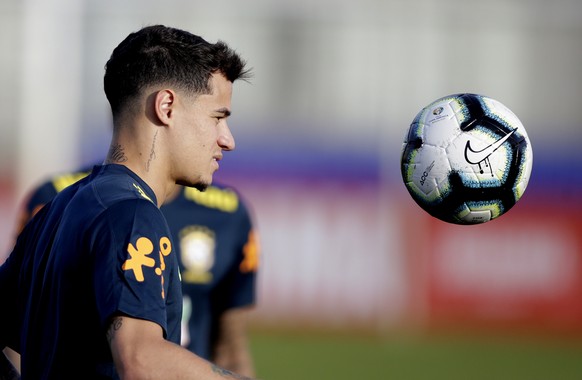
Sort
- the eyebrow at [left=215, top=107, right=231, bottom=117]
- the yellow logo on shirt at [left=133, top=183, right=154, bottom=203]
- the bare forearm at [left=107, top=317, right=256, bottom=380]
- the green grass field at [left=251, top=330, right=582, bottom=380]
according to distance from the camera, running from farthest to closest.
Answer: the green grass field at [left=251, top=330, right=582, bottom=380]
the eyebrow at [left=215, top=107, right=231, bottom=117]
the yellow logo on shirt at [left=133, top=183, right=154, bottom=203]
the bare forearm at [left=107, top=317, right=256, bottom=380]

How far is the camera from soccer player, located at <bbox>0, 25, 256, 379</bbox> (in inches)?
132

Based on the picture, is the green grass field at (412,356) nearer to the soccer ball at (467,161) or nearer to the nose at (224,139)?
the soccer ball at (467,161)

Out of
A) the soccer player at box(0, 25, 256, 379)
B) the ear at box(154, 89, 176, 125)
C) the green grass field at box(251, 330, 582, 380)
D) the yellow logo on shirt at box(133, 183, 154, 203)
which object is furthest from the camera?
the green grass field at box(251, 330, 582, 380)

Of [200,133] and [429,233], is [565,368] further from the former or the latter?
[200,133]

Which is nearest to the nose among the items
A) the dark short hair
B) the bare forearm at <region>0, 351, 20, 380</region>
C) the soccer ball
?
the dark short hair

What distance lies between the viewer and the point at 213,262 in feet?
20.9

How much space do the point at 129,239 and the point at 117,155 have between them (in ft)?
1.90

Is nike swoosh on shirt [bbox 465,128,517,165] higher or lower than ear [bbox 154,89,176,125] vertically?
lower

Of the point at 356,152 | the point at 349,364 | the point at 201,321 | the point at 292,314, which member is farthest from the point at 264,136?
the point at 201,321

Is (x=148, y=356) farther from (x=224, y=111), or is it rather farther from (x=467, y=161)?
(x=467, y=161)

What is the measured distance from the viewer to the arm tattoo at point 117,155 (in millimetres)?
3877

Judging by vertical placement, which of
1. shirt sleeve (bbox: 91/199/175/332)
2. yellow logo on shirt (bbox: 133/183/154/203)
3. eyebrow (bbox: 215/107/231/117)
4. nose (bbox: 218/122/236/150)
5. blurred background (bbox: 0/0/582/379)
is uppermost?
eyebrow (bbox: 215/107/231/117)

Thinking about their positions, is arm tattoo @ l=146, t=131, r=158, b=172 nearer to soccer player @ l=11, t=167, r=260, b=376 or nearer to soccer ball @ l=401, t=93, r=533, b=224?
soccer ball @ l=401, t=93, r=533, b=224

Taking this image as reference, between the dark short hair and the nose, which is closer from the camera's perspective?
the dark short hair
